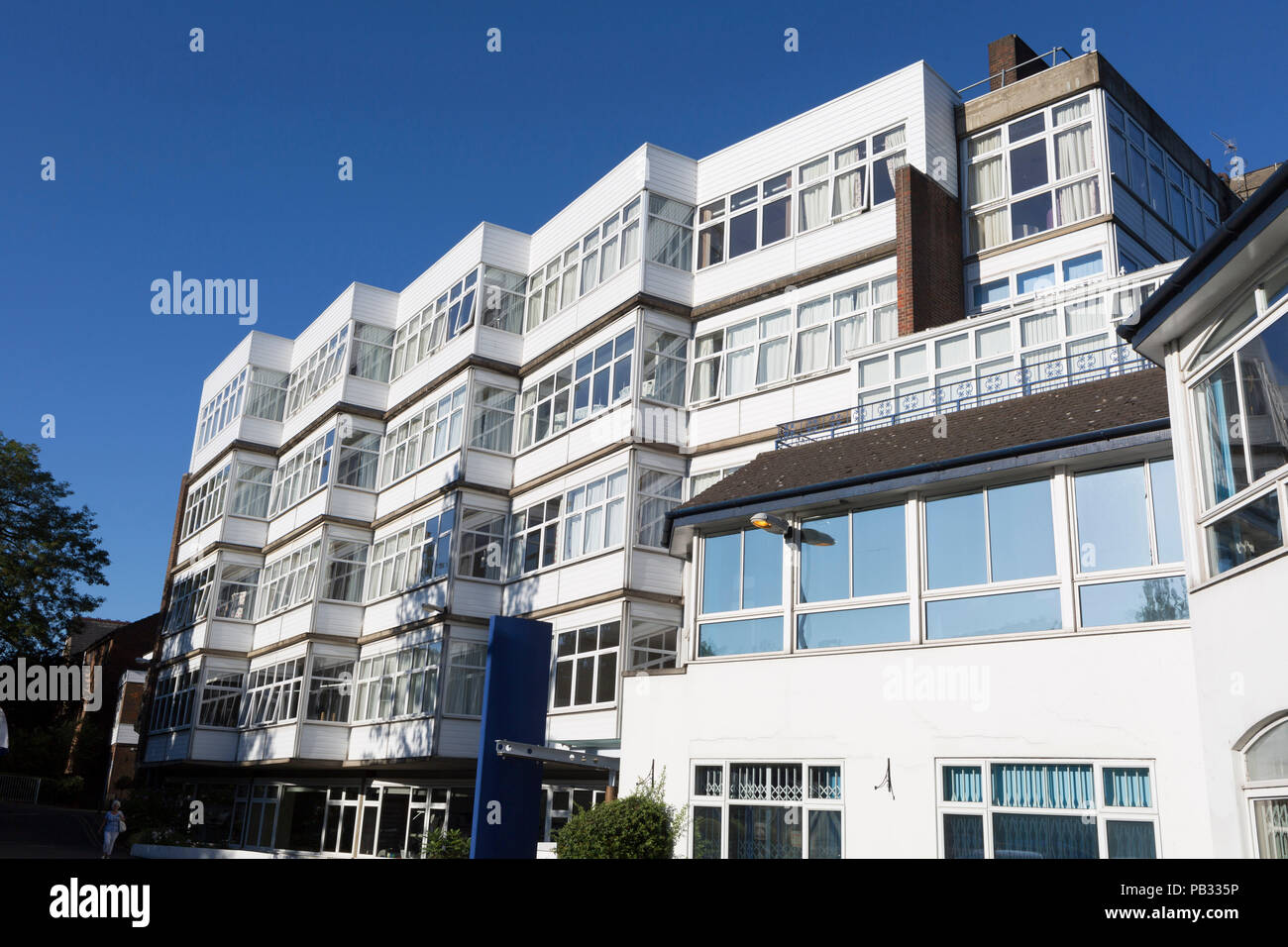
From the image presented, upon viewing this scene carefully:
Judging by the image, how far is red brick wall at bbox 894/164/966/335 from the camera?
21.1 meters

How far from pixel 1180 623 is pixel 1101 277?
31.8 feet

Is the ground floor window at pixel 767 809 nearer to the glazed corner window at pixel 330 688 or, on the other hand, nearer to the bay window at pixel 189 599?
the glazed corner window at pixel 330 688

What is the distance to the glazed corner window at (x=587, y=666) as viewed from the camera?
72.8 ft

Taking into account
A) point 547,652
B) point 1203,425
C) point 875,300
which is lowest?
point 547,652

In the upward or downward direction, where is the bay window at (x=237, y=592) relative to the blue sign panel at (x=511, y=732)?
upward

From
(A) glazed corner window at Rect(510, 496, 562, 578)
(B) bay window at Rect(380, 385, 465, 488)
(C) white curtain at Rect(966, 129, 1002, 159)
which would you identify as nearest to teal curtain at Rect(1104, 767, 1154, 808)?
(A) glazed corner window at Rect(510, 496, 562, 578)

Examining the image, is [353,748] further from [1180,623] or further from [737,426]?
[1180,623]

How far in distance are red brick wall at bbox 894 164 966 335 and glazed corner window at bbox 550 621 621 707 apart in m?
8.61

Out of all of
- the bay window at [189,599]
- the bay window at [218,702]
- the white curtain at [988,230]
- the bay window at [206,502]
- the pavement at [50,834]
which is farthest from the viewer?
the bay window at [206,502]

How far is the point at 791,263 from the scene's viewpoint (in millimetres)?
23609

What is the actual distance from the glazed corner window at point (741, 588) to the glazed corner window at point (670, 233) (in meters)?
10.8

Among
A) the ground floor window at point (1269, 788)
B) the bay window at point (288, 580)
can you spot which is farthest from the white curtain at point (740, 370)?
the ground floor window at point (1269, 788)

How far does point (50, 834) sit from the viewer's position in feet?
111
